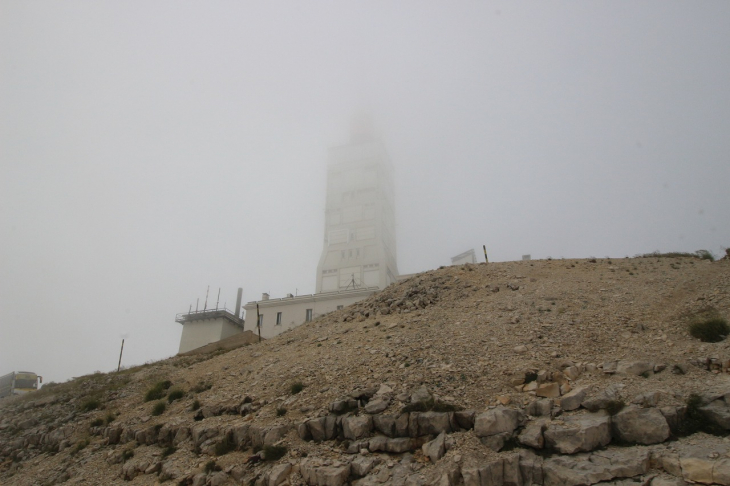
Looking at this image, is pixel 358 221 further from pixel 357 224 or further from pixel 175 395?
pixel 175 395

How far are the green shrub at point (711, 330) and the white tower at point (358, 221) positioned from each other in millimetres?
45053

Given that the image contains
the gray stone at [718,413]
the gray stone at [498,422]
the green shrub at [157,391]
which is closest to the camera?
the gray stone at [718,413]

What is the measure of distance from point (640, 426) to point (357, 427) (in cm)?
786

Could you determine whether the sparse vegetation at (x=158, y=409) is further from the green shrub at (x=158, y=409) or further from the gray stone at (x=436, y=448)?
the gray stone at (x=436, y=448)

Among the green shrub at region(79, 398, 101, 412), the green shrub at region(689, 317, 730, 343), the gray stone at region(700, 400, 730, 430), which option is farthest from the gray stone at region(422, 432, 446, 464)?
the green shrub at region(79, 398, 101, 412)

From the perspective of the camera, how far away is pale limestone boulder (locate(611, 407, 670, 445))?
11.0 metres

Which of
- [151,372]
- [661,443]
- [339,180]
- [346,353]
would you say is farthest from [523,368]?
[339,180]

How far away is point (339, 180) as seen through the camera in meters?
73.4

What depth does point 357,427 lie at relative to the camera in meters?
14.1

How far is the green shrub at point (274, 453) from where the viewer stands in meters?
14.2

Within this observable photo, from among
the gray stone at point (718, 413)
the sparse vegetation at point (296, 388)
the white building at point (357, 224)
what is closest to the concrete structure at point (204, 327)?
the white building at point (357, 224)

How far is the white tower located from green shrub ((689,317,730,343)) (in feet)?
148

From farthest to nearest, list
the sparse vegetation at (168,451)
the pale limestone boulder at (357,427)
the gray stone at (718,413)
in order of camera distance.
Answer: the sparse vegetation at (168,451) → the pale limestone boulder at (357,427) → the gray stone at (718,413)

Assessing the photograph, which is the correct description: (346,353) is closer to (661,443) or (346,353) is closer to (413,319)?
(413,319)
